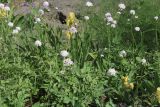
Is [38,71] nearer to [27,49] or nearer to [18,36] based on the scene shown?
[27,49]

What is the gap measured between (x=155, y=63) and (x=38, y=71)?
1.10 m

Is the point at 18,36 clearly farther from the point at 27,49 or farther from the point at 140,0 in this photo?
the point at 140,0

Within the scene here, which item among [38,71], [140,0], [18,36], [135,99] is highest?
[140,0]

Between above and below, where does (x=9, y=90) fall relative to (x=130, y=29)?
below

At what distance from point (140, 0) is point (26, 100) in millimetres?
2649

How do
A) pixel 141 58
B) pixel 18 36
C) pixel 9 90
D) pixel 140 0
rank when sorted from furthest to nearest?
pixel 140 0 → pixel 18 36 → pixel 141 58 → pixel 9 90

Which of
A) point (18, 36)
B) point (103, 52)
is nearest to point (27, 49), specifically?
point (18, 36)

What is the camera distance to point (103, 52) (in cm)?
467

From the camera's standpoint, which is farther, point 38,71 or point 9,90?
point 38,71

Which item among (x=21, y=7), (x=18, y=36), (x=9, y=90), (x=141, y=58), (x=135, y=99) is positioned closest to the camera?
(x=9, y=90)

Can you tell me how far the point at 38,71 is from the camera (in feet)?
14.1

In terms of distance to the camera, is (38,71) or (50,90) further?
(38,71)

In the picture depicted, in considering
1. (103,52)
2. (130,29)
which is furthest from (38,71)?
(130,29)

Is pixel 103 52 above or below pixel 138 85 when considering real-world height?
above
